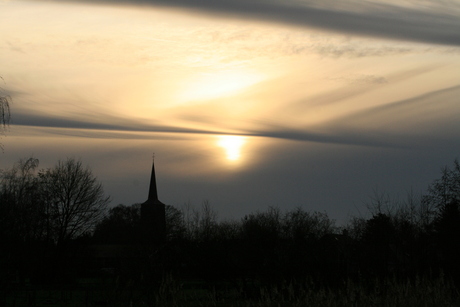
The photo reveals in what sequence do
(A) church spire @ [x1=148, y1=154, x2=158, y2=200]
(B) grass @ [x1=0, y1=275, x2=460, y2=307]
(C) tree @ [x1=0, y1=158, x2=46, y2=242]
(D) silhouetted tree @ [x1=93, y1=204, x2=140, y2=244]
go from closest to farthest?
(B) grass @ [x1=0, y1=275, x2=460, y2=307]
(C) tree @ [x1=0, y1=158, x2=46, y2=242]
(D) silhouetted tree @ [x1=93, y1=204, x2=140, y2=244]
(A) church spire @ [x1=148, y1=154, x2=158, y2=200]

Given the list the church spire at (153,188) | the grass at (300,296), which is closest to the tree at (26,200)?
the grass at (300,296)

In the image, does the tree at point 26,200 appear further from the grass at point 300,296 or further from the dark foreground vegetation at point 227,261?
the grass at point 300,296

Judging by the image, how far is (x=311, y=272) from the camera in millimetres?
19547

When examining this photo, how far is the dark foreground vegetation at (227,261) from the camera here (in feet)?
47.9

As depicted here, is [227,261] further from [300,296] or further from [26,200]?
[26,200]

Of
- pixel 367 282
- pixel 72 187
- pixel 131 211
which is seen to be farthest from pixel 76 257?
pixel 131 211

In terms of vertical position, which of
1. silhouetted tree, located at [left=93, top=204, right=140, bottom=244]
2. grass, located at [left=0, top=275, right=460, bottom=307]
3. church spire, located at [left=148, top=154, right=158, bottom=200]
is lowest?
grass, located at [left=0, top=275, right=460, bottom=307]

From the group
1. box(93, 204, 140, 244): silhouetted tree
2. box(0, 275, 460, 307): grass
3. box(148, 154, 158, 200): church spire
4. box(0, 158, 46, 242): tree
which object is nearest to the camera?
box(0, 275, 460, 307): grass

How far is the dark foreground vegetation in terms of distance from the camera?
14609 millimetres

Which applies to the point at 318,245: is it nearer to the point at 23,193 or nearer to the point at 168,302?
the point at 168,302

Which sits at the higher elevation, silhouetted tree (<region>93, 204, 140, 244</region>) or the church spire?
the church spire

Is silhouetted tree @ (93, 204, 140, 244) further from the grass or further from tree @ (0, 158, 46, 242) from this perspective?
the grass

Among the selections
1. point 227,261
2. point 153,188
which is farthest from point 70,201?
point 153,188

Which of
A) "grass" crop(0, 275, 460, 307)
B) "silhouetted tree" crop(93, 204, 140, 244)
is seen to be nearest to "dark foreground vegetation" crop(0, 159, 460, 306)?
"grass" crop(0, 275, 460, 307)
